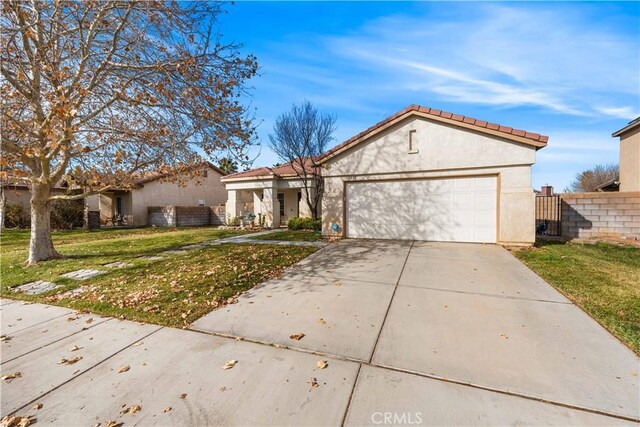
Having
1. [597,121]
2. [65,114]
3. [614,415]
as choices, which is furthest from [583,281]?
[597,121]

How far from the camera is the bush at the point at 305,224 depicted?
14.1 metres

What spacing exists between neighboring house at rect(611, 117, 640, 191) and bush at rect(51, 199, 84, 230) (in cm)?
3186

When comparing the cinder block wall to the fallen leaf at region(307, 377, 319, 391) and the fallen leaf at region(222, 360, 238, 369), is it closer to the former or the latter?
the fallen leaf at region(307, 377, 319, 391)

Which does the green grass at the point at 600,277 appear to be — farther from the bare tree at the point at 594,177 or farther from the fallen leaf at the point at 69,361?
the bare tree at the point at 594,177

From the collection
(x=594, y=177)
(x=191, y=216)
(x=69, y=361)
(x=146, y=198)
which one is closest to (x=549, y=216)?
(x=69, y=361)

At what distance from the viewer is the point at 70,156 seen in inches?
279

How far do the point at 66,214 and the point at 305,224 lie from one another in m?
16.9

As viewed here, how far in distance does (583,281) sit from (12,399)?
8.34 m

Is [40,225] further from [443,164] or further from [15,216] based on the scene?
[15,216]

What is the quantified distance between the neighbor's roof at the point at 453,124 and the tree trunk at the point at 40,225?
9.14 metres

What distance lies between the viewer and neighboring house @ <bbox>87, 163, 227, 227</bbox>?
20.9 meters

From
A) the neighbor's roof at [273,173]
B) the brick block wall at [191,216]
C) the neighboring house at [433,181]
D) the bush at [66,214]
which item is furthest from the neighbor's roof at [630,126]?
the bush at [66,214]

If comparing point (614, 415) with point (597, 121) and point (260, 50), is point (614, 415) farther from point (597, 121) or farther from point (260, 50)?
point (597, 121)

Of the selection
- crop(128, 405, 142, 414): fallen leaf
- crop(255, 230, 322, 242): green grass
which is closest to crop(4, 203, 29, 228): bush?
crop(255, 230, 322, 242): green grass
